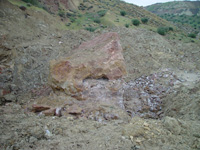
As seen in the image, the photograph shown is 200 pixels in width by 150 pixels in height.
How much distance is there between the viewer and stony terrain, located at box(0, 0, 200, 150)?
2748 millimetres

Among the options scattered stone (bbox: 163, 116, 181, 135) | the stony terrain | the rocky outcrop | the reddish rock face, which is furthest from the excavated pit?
the rocky outcrop

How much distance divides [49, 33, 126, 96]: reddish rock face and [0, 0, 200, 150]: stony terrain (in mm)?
230

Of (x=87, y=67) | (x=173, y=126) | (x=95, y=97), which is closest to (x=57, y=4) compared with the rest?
(x=87, y=67)

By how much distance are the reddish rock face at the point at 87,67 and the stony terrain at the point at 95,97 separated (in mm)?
230

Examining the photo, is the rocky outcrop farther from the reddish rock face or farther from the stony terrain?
the reddish rock face

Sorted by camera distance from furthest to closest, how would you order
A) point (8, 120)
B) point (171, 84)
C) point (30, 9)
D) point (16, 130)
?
point (30, 9), point (171, 84), point (8, 120), point (16, 130)

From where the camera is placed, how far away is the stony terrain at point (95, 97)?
2.75 meters

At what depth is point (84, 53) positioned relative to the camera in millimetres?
5496

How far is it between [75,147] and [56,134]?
0.54 meters

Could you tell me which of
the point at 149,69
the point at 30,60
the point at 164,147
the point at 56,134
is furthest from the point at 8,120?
the point at 149,69

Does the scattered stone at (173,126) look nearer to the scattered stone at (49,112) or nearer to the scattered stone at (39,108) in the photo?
the scattered stone at (49,112)

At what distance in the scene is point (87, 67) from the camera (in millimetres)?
4875

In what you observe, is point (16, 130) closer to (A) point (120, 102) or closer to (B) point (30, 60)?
(A) point (120, 102)

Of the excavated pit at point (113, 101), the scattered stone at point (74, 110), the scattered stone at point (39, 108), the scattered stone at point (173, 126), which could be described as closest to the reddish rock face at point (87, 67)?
the excavated pit at point (113, 101)
